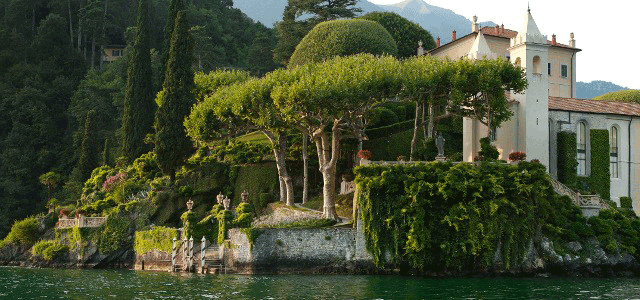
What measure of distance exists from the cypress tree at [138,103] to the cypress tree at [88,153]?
264 inches

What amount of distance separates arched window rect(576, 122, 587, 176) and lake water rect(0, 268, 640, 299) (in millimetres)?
12305

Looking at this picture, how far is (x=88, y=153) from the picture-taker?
78.6m

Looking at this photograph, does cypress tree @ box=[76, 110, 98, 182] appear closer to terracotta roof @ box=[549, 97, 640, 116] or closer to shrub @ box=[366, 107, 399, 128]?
shrub @ box=[366, 107, 399, 128]

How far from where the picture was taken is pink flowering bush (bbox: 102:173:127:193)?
68500mm

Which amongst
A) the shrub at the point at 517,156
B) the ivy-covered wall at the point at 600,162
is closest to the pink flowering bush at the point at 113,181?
the shrub at the point at 517,156

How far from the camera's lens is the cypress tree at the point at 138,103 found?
7262 cm

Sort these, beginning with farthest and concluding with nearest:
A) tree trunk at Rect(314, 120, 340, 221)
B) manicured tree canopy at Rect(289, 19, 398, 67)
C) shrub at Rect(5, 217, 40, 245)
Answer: manicured tree canopy at Rect(289, 19, 398, 67) → shrub at Rect(5, 217, 40, 245) → tree trunk at Rect(314, 120, 340, 221)

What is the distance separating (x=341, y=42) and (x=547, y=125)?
64.1ft

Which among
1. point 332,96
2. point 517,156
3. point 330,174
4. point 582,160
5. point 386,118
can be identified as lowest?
point 330,174

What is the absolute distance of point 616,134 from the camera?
60.8 m

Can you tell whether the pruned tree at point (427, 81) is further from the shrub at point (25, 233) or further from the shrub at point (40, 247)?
the shrub at point (25, 233)

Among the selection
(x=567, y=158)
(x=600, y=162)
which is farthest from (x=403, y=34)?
(x=567, y=158)

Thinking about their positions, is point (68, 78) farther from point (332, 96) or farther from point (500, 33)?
point (332, 96)

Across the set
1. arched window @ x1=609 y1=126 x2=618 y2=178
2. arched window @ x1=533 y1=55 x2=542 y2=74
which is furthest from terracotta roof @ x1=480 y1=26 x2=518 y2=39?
arched window @ x1=533 y1=55 x2=542 y2=74
